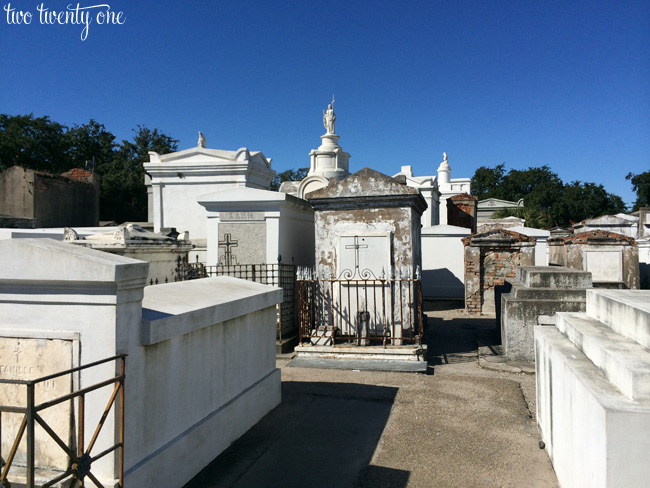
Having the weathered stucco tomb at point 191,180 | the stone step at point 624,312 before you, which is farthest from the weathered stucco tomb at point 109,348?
the weathered stucco tomb at point 191,180

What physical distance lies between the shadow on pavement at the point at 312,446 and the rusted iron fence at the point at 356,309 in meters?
2.02

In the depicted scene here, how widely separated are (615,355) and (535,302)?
5.22m

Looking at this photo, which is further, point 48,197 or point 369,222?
point 48,197

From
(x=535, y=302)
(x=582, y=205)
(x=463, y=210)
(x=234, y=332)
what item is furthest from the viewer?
(x=582, y=205)

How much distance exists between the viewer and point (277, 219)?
9.71 m

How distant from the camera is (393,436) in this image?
503 cm

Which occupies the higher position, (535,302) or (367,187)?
(367,187)

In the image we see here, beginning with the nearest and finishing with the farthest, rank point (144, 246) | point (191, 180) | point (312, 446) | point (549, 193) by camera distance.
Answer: point (312, 446)
point (144, 246)
point (191, 180)
point (549, 193)

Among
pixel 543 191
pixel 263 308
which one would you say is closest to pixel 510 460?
pixel 263 308

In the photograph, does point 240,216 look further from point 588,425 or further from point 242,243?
point 588,425

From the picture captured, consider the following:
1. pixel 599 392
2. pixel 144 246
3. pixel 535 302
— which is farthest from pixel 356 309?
pixel 599 392

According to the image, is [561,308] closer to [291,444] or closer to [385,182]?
[385,182]

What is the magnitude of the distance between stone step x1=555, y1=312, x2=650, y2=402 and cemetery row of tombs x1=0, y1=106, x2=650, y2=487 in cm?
1

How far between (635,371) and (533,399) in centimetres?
402
